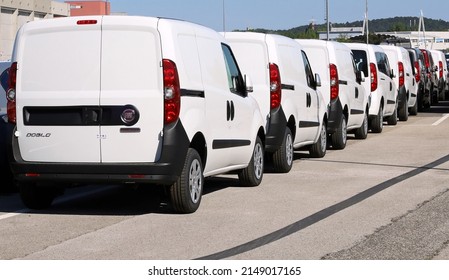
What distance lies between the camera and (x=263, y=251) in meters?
8.91

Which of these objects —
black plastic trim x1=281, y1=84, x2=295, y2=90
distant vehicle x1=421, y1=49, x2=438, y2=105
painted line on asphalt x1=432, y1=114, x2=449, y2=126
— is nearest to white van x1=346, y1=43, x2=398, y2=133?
painted line on asphalt x1=432, y1=114, x2=449, y2=126

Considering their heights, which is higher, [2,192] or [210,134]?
[210,134]

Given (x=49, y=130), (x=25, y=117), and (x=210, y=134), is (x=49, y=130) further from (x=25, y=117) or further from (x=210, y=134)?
(x=210, y=134)

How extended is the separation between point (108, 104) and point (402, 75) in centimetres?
1864

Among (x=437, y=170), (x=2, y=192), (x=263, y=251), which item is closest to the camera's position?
(x=263, y=251)

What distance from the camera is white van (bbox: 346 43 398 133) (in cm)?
2387

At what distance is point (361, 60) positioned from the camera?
24000 millimetres

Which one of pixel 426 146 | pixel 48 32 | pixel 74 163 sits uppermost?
pixel 48 32

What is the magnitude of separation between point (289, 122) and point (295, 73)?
0.76m

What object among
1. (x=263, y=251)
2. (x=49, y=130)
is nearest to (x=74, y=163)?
(x=49, y=130)

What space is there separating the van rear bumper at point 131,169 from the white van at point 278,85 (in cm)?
412

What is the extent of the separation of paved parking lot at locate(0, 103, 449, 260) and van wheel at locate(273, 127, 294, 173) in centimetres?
19

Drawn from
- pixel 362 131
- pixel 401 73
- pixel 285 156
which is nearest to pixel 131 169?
pixel 285 156

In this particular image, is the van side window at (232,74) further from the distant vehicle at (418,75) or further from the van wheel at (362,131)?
the distant vehicle at (418,75)
